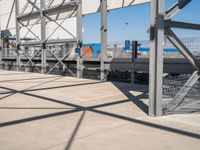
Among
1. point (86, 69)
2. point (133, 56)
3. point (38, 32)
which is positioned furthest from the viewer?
point (38, 32)

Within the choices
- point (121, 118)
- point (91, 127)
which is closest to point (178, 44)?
point (121, 118)

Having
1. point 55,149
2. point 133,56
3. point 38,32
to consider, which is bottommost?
point 55,149

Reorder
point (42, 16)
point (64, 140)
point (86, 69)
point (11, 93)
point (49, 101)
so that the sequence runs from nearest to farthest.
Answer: point (64, 140) → point (49, 101) → point (11, 93) → point (86, 69) → point (42, 16)

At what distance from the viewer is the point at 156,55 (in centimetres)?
784

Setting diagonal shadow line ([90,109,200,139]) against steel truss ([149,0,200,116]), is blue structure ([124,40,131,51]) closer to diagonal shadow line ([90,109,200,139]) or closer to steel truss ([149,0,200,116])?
steel truss ([149,0,200,116])

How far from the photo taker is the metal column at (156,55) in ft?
25.5

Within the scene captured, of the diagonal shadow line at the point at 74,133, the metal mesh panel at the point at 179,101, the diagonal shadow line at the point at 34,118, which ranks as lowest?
the diagonal shadow line at the point at 74,133

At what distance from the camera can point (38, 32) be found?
96.6 ft

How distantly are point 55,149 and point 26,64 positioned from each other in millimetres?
22469

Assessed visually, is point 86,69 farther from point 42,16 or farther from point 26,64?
point 26,64

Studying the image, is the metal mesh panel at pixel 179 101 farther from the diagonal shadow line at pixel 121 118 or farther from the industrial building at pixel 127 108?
the diagonal shadow line at pixel 121 118

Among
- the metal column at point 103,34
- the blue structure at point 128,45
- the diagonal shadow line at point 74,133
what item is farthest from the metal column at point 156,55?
the metal column at point 103,34

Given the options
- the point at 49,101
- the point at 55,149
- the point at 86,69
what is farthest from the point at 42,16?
the point at 55,149

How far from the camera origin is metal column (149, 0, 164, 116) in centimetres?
779
